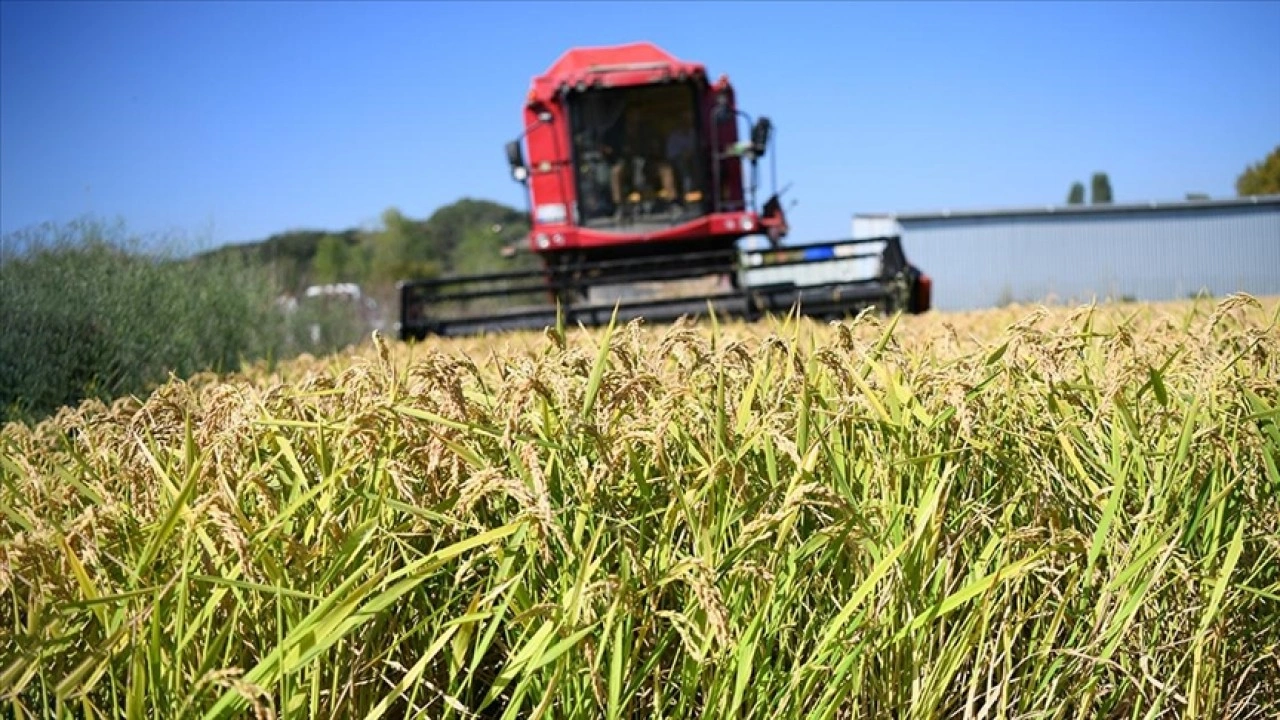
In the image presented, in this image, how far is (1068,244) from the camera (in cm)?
3272

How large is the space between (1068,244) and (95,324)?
31140 mm

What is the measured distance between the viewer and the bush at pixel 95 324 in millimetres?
4734

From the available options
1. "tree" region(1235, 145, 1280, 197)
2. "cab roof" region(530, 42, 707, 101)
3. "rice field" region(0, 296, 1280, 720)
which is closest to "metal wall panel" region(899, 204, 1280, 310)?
"tree" region(1235, 145, 1280, 197)

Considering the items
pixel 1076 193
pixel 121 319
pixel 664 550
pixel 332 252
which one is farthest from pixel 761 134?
pixel 1076 193

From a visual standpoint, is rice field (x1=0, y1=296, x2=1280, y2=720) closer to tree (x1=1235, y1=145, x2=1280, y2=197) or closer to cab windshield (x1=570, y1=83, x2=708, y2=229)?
cab windshield (x1=570, y1=83, x2=708, y2=229)

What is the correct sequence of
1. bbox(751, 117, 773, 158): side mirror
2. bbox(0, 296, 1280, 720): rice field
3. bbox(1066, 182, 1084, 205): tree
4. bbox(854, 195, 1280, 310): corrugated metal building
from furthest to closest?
bbox(1066, 182, 1084, 205): tree < bbox(854, 195, 1280, 310): corrugated metal building < bbox(751, 117, 773, 158): side mirror < bbox(0, 296, 1280, 720): rice field

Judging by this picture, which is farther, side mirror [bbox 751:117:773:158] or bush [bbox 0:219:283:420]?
A: side mirror [bbox 751:117:773:158]

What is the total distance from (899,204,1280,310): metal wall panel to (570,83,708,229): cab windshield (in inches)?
825

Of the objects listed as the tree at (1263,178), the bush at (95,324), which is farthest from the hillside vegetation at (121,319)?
the tree at (1263,178)

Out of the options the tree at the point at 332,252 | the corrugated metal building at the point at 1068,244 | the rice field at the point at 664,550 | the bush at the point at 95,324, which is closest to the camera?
the rice field at the point at 664,550

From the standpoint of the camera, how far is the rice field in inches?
48.9

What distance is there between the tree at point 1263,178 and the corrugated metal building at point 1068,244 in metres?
7.88

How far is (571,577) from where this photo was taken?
1.34 metres

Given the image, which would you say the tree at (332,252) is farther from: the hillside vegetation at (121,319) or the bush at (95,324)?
the bush at (95,324)
